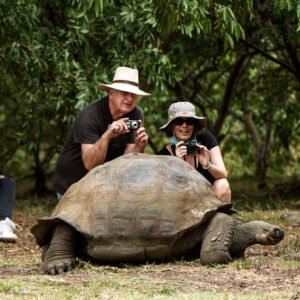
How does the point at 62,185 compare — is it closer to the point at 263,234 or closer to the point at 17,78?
the point at 263,234

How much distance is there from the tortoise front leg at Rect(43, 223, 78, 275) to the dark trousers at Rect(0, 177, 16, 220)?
202cm

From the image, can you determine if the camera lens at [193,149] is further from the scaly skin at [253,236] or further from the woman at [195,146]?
the scaly skin at [253,236]

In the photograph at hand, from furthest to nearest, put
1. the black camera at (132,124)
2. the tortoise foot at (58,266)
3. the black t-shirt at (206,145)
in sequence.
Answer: the black t-shirt at (206,145), the black camera at (132,124), the tortoise foot at (58,266)

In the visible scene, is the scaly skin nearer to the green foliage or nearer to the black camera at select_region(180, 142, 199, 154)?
the black camera at select_region(180, 142, 199, 154)

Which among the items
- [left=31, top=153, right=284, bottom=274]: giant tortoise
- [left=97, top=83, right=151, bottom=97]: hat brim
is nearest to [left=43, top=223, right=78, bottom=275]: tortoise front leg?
[left=31, top=153, right=284, bottom=274]: giant tortoise

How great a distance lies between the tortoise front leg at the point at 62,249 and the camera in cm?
557

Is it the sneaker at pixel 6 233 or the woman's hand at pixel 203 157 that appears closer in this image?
the woman's hand at pixel 203 157

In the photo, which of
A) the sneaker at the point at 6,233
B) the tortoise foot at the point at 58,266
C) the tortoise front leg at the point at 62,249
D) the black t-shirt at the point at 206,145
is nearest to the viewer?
the tortoise foot at the point at 58,266

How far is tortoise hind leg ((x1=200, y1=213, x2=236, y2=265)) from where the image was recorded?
5.59 metres

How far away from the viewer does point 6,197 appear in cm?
780

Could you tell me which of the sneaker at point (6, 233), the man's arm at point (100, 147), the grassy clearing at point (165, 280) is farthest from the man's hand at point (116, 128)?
the sneaker at point (6, 233)

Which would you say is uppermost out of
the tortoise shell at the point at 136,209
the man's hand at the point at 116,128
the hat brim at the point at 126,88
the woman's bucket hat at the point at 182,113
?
the hat brim at the point at 126,88

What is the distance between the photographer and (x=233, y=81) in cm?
1220

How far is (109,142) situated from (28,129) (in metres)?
4.37
